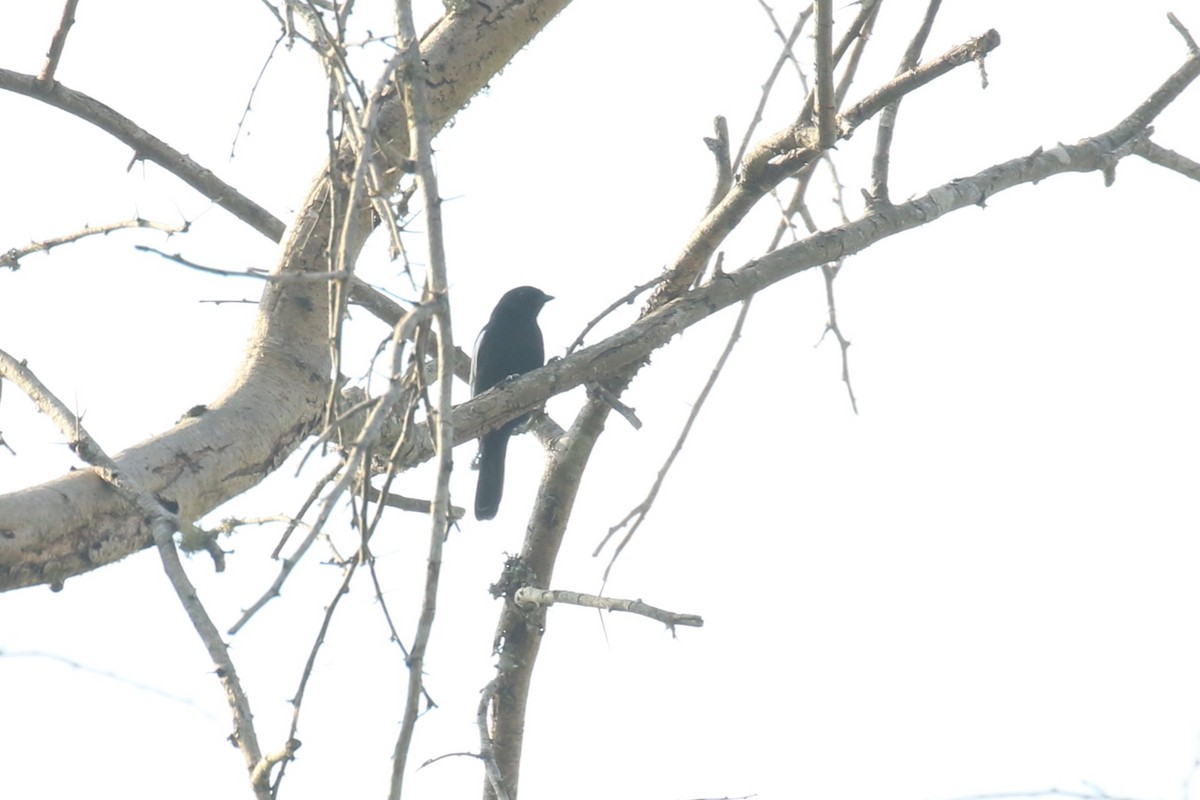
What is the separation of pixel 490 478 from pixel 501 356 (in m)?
0.71

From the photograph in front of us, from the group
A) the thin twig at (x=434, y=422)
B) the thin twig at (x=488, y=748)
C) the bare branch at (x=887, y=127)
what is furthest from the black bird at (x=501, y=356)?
the thin twig at (x=434, y=422)

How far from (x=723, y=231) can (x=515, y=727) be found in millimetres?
1926

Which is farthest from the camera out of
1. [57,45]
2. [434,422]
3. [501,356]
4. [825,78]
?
[501,356]

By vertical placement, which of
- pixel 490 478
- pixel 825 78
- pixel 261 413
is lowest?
pixel 261 413

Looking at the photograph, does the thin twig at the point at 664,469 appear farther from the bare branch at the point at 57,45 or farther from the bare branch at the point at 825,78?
the bare branch at the point at 57,45

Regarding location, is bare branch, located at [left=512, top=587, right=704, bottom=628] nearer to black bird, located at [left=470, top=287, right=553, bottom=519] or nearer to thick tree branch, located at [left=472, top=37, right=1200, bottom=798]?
thick tree branch, located at [left=472, top=37, right=1200, bottom=798]

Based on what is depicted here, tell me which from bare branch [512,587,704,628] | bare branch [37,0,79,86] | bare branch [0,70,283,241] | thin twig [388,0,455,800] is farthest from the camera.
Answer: bare branch [0,70,283,241]

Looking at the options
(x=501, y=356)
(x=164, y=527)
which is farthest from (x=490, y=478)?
(x=164, y=527)

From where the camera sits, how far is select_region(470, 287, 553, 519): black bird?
275 inches

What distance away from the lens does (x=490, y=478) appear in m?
6.98

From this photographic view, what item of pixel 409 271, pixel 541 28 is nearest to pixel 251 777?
pixel 409 271

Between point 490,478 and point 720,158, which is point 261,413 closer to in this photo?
point 720,158

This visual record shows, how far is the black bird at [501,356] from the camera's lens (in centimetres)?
698

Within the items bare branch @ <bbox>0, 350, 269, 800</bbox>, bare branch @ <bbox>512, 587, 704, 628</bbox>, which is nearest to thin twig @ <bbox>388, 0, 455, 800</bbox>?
bare branch @ <bbox>0, 350, 269, 800</bbox>
